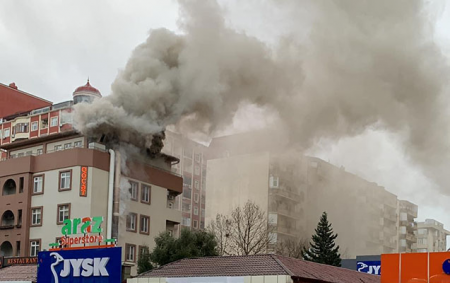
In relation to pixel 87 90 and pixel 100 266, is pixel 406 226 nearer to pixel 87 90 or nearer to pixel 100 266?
pixel 87 90

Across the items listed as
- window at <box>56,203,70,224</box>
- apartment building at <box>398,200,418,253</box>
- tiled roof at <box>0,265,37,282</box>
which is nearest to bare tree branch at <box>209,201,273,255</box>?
window at <box>56,203,70,224</box>

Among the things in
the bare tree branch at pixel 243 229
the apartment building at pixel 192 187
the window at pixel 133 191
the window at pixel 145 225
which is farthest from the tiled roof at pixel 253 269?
the apartment building at pixel 192 187

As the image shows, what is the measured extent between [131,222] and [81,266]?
109 ft

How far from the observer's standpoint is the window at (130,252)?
231 feet

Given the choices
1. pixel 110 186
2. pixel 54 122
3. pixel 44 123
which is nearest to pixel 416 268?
pixel 110 186

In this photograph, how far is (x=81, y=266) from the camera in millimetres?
38469

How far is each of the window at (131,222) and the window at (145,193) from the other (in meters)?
2.31

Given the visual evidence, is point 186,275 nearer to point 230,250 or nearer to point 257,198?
point 230,250

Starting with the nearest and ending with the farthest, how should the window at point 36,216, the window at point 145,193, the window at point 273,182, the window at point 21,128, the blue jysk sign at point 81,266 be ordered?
the blue jysk sign at point 81,266 < the window at point 36,216 < the window at point 145,193 < the window at point 273,182 < the window at point 21,128

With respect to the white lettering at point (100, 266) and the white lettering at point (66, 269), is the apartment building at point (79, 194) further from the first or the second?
the white lettering at point (100, 266)

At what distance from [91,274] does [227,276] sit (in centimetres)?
830

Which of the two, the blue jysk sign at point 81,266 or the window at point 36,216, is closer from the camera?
the blue jysk sign at point 81,266

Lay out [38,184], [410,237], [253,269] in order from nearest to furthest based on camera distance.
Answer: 1. [253,269]
2. [38,184]
3. [410,237]

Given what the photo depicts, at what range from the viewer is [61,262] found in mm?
39594
